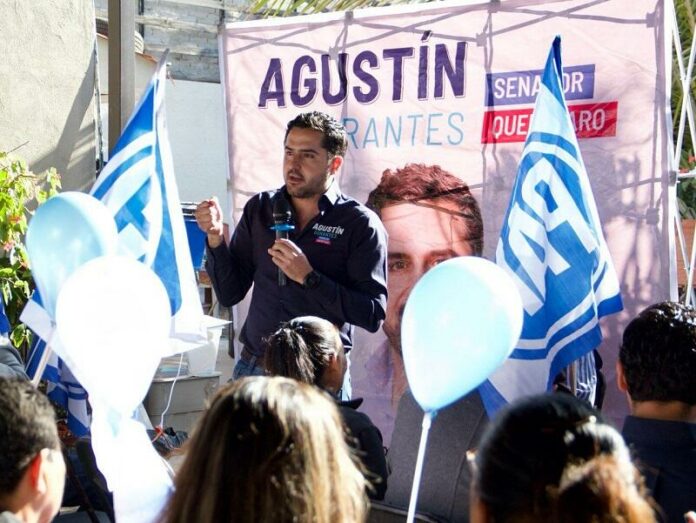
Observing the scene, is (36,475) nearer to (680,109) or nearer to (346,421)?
(346,421)

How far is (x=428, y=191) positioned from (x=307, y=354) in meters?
2.19

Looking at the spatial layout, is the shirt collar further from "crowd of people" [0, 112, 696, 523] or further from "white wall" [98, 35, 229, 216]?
"white wall" [98, 35, 229, 216]

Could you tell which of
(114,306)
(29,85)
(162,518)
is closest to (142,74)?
(29,85)

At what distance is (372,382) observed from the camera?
5.28 meters

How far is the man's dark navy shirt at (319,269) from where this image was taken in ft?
12.8

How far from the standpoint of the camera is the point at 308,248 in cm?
409

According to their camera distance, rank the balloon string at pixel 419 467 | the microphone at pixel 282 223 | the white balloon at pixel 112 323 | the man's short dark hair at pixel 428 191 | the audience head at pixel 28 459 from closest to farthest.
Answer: the audience head at pixel 28 459 → the balloon string at pixel 419 467 → the white balloon at pixel 112 323 → the microphone at pixel 282 223 → the man's short dark hair at pixel 428 191

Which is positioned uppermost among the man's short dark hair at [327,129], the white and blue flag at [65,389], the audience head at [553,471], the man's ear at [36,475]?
the man's short dark hair at [327,129]

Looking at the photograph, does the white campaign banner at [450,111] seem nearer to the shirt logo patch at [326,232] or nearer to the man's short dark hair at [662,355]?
the shirt logo patch at [326,232]

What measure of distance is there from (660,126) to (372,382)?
6.52ft

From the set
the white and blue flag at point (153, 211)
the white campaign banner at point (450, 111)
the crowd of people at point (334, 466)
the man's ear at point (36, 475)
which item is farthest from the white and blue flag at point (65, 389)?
the crowd of people at point (334, 466)

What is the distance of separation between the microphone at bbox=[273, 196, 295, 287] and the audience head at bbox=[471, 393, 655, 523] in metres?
2.36

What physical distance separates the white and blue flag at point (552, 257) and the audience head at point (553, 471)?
2018mm

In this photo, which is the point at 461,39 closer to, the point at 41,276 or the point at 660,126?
the point at 660,126
